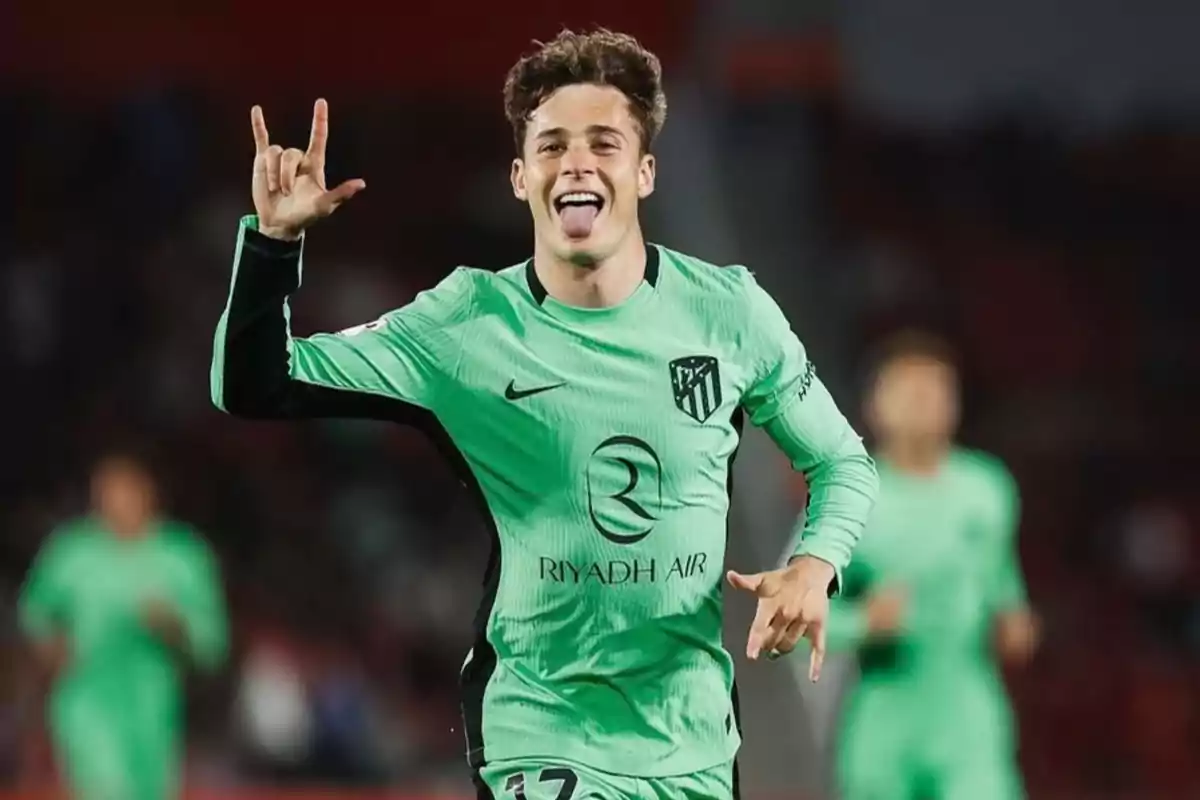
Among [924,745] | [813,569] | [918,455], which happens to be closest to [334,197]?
[813,569]

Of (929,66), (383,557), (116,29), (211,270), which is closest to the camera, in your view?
(383,557)

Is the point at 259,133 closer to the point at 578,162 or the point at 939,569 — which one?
the point at 578,162

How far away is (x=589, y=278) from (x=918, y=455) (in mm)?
4226

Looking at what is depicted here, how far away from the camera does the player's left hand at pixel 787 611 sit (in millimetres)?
3816

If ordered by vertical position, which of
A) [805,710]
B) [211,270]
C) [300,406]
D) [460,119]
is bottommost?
[805,710]

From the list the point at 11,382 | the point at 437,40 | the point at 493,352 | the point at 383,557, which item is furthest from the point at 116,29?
the point at 493,352

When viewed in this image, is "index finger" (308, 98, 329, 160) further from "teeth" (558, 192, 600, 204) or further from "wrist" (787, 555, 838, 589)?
"wrist" (787, 555, 838, 589)

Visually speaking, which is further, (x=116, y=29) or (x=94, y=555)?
(x=116, y=29)

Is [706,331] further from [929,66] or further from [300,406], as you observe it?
[929,66]

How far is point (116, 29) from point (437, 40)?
2.25 m

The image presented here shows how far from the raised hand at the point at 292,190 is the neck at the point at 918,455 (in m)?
4.61

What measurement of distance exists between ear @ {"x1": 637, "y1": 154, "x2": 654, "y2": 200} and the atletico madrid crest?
1.06 feet

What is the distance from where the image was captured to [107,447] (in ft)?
44.3

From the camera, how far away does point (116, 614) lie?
10445 mm
